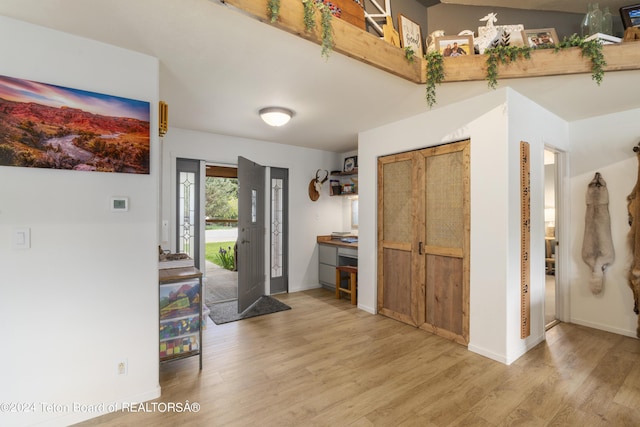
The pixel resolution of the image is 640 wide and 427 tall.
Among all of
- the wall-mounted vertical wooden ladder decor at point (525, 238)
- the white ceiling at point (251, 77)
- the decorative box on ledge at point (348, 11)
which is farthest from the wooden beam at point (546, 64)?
the decorative box on ledge at point (348, 11)

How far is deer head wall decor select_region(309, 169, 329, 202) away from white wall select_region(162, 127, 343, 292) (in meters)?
0.07

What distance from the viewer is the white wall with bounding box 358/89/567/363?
105 inches

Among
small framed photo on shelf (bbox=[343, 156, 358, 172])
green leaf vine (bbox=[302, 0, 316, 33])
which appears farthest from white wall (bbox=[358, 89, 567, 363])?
small framed photo on shelf (bbox=[343, 156, 358, 172])

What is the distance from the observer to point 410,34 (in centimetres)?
281

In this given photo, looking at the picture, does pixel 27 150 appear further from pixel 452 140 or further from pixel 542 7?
pixel 542 7

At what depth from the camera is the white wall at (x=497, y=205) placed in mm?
2668

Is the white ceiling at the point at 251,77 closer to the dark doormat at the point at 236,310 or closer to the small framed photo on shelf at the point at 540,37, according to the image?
the small framed photo on shelf at the point at 540,37

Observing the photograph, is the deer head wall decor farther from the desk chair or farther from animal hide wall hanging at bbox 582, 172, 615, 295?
animal hide wall hanging at bbox 582, 172, 615, 295

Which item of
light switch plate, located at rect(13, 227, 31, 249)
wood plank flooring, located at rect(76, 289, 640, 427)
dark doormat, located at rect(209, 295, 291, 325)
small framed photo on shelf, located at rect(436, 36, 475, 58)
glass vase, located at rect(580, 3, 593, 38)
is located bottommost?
wood plank flooring, located at rect(76, 289, 640, 427)

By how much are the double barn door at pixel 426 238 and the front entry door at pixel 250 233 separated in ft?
5.93

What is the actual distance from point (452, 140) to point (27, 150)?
11.1 feet

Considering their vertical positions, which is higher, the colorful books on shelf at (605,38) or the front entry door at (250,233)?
the colorful books on shelf at (605,38)

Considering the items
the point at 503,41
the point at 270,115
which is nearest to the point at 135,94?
the point at 270,115

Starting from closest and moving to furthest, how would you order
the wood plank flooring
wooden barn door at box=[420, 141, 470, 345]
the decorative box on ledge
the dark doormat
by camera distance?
the wood plank flooring
the decorative box on ledge
wooden barn door at box=[420, 141, 470, 345]
the dark doormat
